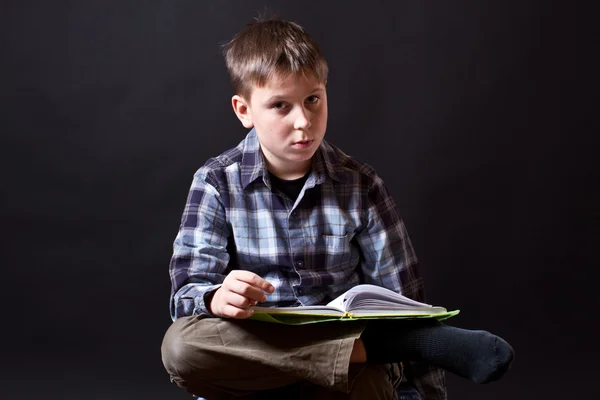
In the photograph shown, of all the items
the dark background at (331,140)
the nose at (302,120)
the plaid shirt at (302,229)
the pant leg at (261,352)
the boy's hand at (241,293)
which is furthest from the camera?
the dark background at (331,140)

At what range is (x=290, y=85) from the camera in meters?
2.03

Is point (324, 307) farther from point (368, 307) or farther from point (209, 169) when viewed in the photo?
point (209, 169)

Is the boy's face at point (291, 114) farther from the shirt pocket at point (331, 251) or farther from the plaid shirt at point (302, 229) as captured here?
the shirt pocket at point (331, 251)

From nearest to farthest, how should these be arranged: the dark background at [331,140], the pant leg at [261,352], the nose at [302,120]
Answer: the pant leg at [261,352] → the nose at [302,120] → the dark background at [331,140]

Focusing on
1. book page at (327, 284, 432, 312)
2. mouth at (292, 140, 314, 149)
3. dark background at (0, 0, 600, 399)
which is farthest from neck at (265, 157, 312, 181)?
dark background at (0, 0, 600, 399)

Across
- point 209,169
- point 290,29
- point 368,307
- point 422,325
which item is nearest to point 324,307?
point 368,307

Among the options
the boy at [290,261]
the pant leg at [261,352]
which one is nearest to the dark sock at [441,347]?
the boy at [290,261]

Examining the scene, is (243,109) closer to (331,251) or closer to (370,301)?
(331,251)

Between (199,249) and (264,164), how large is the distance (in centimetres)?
26

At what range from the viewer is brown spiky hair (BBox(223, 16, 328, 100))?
2.05 meters

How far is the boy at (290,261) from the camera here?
6.20 feet

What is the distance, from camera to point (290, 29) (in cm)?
217

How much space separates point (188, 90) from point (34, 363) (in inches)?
39.3

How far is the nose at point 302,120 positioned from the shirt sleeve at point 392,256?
28 centimetres
